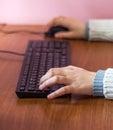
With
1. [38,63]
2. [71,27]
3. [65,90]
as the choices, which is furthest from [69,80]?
[71,27]

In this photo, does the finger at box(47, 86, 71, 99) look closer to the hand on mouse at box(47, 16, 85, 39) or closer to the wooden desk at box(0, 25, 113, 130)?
the wooden desk at box(0, 25, 113, 130)

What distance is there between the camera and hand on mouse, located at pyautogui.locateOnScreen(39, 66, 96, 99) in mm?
719

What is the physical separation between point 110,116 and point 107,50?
374mm

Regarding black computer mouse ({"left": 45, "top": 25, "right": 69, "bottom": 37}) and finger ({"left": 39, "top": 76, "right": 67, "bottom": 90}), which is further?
black computer mouse ({"left": 45, "top": 25, "right": 69, "bottom": 37})

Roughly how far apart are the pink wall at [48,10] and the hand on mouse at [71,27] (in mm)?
91

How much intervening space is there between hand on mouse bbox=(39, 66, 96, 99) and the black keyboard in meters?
0.02

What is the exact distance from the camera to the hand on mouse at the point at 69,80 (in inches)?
28.3

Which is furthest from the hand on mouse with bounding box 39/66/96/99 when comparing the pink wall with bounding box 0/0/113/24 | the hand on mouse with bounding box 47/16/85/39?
the pink wall with bounding box 0/0/113/24

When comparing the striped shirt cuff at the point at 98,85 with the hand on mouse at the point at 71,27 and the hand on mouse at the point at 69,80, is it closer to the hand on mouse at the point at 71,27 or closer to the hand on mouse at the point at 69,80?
the hand on mouse at the point at 69,80

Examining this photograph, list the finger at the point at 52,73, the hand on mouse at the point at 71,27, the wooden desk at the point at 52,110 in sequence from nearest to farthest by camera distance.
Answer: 1. the wooden desk at the point at 52,110
2. the finger at the point at 52,73
3. the hand on mouse at the point at 71,27

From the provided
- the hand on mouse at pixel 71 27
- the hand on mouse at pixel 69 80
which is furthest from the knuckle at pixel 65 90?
the hand on mouse at pixel 71 27

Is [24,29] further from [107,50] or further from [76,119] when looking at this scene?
[76,119]

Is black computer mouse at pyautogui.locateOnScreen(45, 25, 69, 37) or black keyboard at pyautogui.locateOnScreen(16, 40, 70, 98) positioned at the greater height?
black keyboard at pyautogui.locateOnScreen(16, 40, 70, 98)

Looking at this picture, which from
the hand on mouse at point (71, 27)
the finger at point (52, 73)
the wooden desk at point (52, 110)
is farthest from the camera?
the hand on mouse at point (71, 27)
